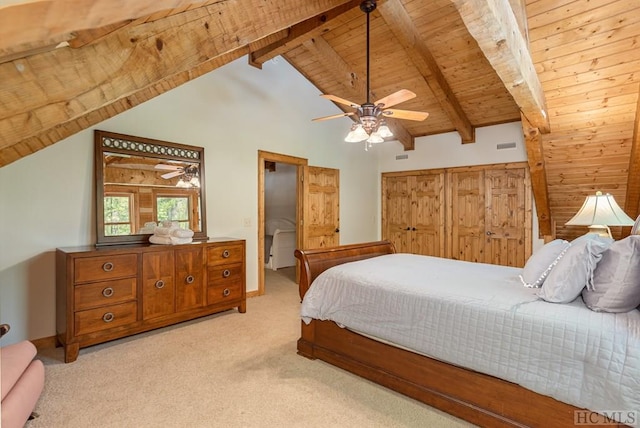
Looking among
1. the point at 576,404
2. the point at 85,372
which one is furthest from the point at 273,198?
the point at 576,404

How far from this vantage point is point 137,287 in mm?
2951

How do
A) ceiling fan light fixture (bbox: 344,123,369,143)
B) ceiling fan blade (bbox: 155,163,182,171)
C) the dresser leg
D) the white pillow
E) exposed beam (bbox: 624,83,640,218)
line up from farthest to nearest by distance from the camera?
ceiling fan blade (bbox: 155,163,182,171) → exposed beam (bbox: 624,83,640,218) → ceiling fan light fixture (bbox: 344,123,369,143) → the dresser leg → the white pillow

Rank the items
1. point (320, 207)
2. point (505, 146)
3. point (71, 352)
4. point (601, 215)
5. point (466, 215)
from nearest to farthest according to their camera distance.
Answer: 1. point (71, 352)
2. point (601, 215)
3. point (505, 146)
4. point (320, 207)
5. point (466, 215)

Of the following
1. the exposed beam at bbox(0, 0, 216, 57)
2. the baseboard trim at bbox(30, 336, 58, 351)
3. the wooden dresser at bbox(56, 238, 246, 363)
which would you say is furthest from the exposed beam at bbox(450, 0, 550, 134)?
the baseboard trim at bbox(30, 336, 58, 351)

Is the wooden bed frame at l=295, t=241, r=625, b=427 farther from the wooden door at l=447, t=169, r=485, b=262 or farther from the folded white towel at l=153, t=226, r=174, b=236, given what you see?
the wooden door at l=447, t=169, r=485, b=262

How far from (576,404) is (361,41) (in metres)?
4.32

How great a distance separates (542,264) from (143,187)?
12.1 ft

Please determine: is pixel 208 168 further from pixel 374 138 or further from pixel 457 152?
pixel 457 152

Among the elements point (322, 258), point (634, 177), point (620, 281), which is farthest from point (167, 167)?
point (634, 177)

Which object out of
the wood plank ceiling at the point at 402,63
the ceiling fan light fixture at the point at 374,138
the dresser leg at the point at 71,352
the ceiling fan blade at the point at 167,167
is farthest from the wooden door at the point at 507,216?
the dresser leg at the point at 71,352

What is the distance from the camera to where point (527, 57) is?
116 inches

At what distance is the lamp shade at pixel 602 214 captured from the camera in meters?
3.20

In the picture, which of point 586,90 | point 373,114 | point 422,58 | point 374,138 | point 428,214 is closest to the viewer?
point 373,114

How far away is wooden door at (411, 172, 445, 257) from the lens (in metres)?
5.88
